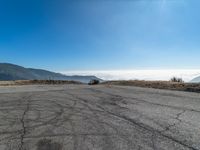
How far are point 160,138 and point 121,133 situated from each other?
867 millimetres

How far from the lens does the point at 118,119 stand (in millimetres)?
5562

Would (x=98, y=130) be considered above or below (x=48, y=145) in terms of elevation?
above

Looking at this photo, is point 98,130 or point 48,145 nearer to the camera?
point 48,145

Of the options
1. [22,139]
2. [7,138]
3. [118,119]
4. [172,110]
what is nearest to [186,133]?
[118,119]

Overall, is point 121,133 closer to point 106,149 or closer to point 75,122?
point 106,149

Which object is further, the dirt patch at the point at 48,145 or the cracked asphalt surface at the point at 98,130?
the cracked asphalt surface at the point at 98,130

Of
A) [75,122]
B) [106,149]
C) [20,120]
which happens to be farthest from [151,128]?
[20,120]

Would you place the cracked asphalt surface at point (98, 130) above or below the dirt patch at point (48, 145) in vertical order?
above

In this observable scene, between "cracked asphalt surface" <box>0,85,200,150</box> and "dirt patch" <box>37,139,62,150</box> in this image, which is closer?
"dirt patch" <box>37,139,62,150</box>

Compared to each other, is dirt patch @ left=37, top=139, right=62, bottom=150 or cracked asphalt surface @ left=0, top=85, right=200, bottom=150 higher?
cracked asphalt surface @ left=0, top=85, right=200, bottom=150

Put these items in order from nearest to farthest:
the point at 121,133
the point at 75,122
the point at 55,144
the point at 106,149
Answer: the point at 106,149
the point at 55,144
the point at 121,133
the point at 75,122

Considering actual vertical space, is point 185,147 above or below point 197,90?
below

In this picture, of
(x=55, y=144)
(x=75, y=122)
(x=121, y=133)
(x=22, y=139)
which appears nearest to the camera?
(x=55, y=144)

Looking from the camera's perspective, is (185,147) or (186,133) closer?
(185,147)
